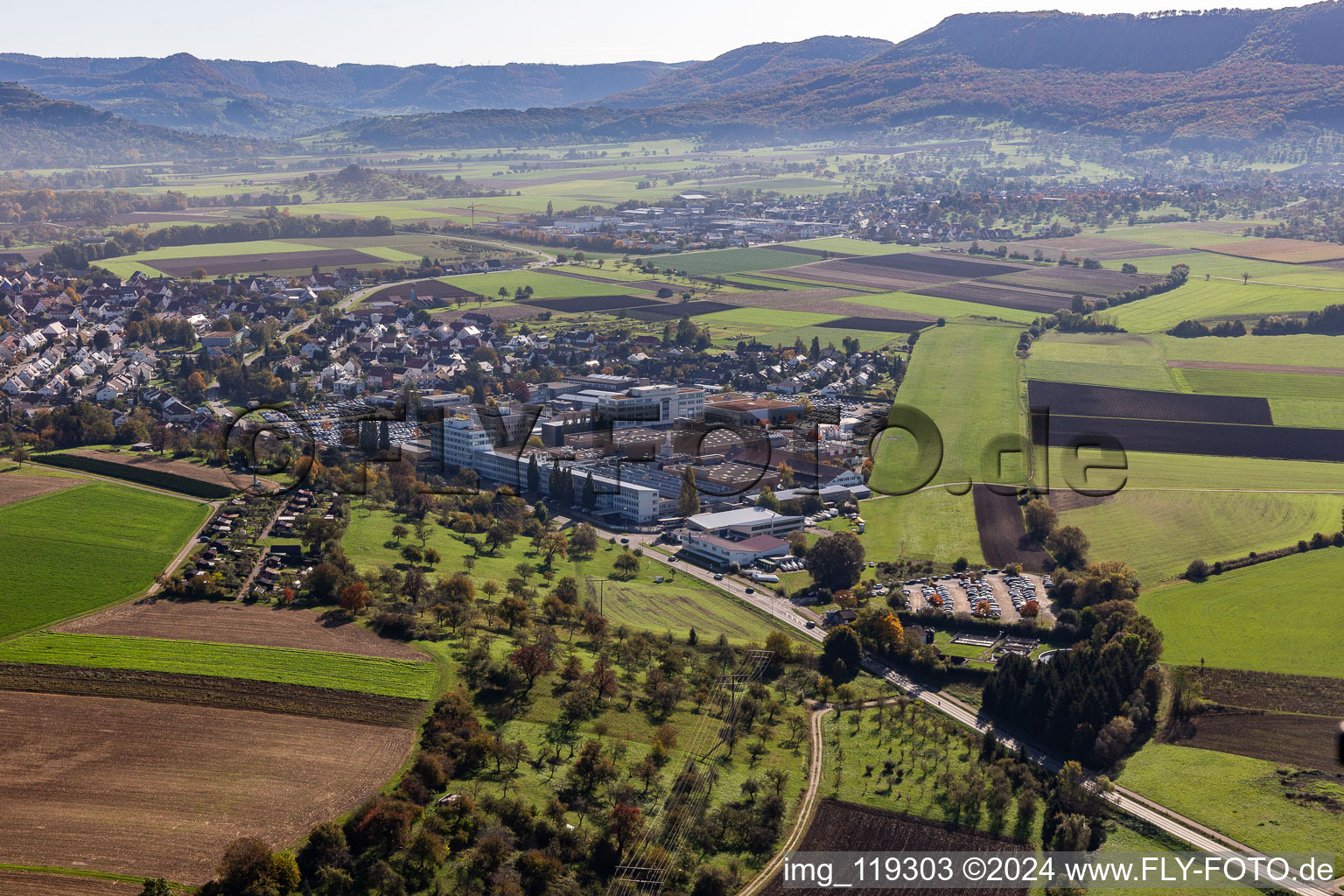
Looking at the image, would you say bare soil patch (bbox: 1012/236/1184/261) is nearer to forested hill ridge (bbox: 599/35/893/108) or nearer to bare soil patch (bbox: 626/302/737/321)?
bare soil patch (bbox: 626/302/737/321)

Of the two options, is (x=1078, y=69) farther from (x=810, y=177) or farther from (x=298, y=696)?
(x=298, y=696)

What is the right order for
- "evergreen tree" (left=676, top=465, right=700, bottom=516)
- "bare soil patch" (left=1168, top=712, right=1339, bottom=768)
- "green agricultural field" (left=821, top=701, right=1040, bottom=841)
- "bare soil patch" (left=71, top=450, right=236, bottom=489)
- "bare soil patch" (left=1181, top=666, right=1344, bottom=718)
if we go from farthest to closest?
1. "evergreen tree" (left=676, top=465, right=700, bottom=516)
2. "bare soil patch" (left=71, top=450, right=236, bottom=489)
3. "bare soil patch" (left=1181, top=666, right=1344, bottom=718)
4. "bare soil patch" (left=1168, top=712, right=1339, bottom=768)
5. "green agricultural field" (left=821, top=701, right=1040, bottom=841)

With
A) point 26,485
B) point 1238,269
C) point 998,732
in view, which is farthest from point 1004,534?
point 1238,269

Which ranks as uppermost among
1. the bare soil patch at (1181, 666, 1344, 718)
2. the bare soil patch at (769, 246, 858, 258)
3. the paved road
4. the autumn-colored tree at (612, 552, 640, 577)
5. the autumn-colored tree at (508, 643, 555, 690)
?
the bare soil patch at (769, 246, 858, 258)

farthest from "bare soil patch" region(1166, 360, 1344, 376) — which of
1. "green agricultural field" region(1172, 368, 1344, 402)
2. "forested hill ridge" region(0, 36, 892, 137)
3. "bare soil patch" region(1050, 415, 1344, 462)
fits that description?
"forested hill ridge" region(0, 36, 892, 137)

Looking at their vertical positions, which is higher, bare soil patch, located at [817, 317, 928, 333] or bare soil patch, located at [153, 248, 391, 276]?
bare soil patch, located at [153, 248, 391, 276]

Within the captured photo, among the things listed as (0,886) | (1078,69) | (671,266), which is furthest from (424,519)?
(1078,69)

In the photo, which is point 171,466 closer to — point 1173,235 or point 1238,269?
point 1238,269
